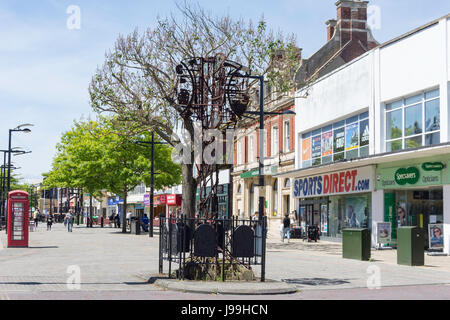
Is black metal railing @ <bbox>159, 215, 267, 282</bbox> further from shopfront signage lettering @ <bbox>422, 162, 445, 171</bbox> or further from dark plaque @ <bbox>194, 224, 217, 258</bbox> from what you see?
shopfront signage lettering @ <bbox>422, 162, 445, 171</bbox>

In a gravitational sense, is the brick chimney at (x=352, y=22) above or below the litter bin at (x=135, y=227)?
above

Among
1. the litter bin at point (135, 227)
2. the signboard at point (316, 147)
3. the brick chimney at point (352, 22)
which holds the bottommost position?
the litter bin at point (135, 227)

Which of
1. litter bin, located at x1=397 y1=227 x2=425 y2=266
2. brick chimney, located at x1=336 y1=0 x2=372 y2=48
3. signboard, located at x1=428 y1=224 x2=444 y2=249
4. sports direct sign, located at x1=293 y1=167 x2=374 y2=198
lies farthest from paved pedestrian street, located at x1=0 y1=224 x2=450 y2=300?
brick chimney, located at x1=336 y1=0 x2=372 y2=48

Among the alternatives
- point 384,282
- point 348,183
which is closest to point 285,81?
point 348,183

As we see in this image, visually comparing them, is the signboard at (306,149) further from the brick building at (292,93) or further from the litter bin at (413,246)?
the litter bin at (413,246)

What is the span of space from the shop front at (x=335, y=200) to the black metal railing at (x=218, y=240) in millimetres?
17301

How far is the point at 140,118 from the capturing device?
27.3 metres

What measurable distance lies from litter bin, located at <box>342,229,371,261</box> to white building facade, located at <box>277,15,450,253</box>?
4231 millimetres

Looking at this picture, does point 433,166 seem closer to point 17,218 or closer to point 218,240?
point 218,240

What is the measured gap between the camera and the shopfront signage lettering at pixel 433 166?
23142mm

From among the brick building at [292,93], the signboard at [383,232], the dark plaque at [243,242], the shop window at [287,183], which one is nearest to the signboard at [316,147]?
the brick building at [292,93]

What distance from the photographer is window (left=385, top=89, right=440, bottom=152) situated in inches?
925

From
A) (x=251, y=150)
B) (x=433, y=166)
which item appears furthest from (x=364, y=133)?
(x=251, y=150)

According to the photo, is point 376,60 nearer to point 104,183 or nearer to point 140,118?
point 140,118
